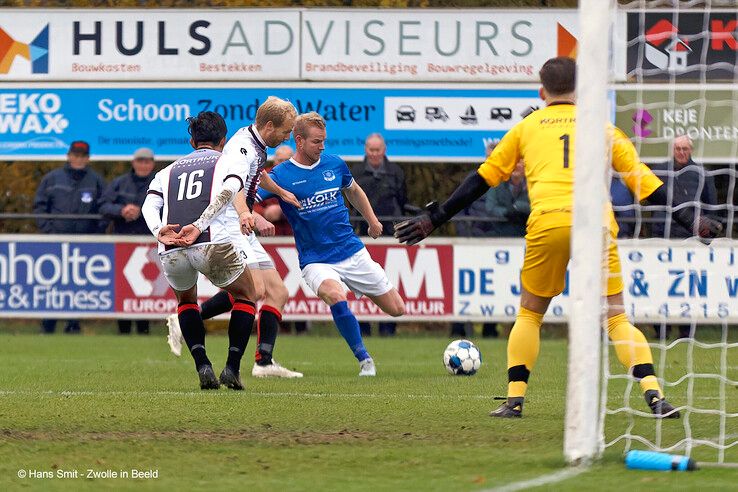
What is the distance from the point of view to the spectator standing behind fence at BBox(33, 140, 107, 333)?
17.7 metres

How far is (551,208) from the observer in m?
7.81

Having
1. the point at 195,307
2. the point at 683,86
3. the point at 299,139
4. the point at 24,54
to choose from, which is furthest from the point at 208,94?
the point at 195,307

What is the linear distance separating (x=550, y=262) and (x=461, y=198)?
1.96 ft

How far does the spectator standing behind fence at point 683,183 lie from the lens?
8766mm

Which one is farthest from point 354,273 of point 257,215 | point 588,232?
point 588,232

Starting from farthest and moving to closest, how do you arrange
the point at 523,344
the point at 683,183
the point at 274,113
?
1. the point at 683,183
2. the point at 274,113
3. the point at 523,344

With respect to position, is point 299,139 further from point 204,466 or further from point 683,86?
point 683,86

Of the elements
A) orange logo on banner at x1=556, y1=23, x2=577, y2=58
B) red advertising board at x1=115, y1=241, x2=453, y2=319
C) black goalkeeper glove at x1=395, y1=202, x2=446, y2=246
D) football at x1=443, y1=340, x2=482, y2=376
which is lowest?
football at x1=443, y1=340, x2=482, y2=376

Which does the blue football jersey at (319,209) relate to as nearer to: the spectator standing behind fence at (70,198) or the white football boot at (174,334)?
the white football boot at (174,334)

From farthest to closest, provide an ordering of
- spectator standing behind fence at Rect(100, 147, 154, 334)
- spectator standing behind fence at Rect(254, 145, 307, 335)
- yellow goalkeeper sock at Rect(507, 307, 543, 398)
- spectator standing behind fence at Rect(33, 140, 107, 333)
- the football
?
spectator standing behind fence at Rect(33, 140, 107, 333), spectator standing behind fence at Rect(100, 147, 154, 334), spectator standing behind fence at Rect(254, 145, 307, 335), the football, yellow goalkeeper sock at Rect(507, 307, 543, 398)

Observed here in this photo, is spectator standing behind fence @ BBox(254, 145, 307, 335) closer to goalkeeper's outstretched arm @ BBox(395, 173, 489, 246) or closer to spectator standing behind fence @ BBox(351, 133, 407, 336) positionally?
spectator standing behind fence @ BBox(351, 133, 407, 336)

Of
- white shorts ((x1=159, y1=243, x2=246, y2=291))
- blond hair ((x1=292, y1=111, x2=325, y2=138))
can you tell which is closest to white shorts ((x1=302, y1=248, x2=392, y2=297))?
blond hair ((x1=292, y1=111, x2=325, y2=138))

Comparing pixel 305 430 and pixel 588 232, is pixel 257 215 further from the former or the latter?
pixel 588 232

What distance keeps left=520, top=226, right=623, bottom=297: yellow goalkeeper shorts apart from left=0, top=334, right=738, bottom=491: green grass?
74 cm
